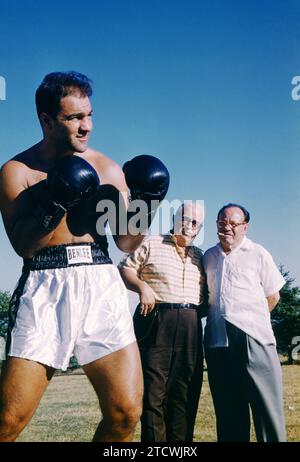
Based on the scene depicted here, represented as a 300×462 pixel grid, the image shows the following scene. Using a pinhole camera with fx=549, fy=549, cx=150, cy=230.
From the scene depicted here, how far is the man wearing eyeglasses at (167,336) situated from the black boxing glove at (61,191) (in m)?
1.38

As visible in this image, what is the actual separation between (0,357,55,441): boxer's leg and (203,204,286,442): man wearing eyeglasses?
1.66 metres

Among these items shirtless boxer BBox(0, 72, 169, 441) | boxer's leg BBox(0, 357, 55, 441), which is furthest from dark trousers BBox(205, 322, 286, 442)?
boxer's leg BBox(0, 357, 55, 441)

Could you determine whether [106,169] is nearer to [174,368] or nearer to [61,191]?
[61,191]

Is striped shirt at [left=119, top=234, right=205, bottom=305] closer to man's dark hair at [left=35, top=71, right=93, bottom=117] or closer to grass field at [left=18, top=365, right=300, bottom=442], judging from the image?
man's dark hair at [left=35, top=71, right=93, bottom=117]

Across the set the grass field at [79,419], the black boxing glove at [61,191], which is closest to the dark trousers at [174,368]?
the grass field at [79,419]

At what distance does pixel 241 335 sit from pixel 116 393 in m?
1.45

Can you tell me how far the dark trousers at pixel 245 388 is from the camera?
151 inches

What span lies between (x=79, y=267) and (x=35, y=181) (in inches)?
21.0

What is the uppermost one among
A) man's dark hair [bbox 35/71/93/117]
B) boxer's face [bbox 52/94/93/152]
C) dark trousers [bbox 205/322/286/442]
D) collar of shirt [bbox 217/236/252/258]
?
man's dark hair [bbox 35/71/93/117]

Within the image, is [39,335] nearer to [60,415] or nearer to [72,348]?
[72,348]

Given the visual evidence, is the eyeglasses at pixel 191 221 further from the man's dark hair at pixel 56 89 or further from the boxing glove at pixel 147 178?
the man's dark hair at pixel 56 89

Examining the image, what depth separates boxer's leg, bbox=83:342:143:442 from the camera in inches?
111

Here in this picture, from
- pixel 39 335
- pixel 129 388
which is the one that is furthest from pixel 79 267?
pixel 129 388

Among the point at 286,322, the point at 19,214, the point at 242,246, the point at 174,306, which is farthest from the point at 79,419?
the point at 286,322
